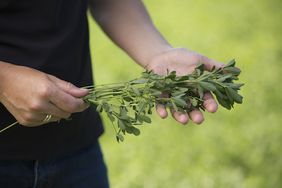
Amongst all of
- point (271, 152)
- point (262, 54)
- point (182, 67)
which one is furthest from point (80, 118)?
point (262, 54)

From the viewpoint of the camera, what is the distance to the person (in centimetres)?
161

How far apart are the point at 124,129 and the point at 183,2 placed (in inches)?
255

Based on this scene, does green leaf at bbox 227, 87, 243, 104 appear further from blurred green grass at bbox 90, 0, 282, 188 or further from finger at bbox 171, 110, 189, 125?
blurred green grass at bbox 90, 0, 282, 188

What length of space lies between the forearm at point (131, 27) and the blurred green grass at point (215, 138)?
5.78ft

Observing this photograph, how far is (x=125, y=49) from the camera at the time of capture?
215cm

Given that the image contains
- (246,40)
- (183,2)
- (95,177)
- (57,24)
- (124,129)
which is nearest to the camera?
(124,129)

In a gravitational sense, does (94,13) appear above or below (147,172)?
above

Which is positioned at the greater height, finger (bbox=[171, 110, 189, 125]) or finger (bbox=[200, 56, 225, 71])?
finger (bbox=[200, 56, 225, 71])

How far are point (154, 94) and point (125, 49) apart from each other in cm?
48

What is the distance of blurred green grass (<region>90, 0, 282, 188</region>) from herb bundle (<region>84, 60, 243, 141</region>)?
2047 millimetres

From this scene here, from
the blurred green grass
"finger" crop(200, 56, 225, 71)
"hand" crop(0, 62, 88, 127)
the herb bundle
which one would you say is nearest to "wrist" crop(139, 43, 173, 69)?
"finger" crop(200, 56, 225, 71)

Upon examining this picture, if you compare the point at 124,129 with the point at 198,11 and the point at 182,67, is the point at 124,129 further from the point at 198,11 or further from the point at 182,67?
the point at 198,11

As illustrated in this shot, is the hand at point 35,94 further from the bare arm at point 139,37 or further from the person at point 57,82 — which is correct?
the bare arm at point 139,37

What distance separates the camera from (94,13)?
7.24 feet
